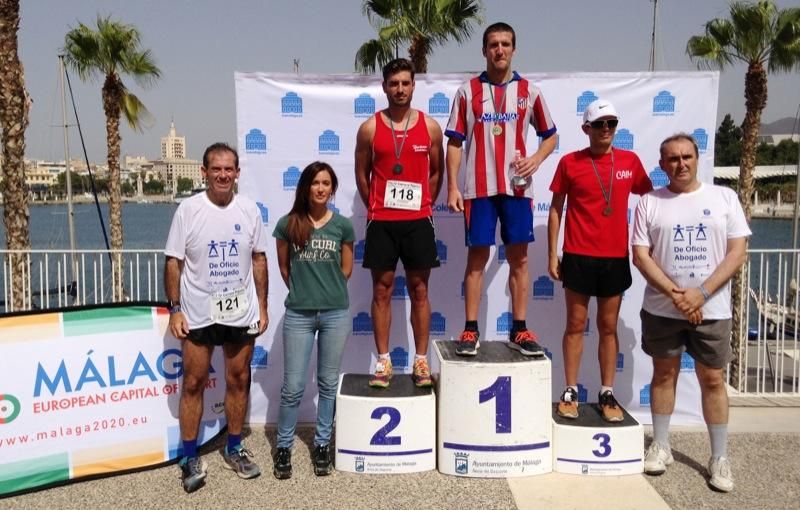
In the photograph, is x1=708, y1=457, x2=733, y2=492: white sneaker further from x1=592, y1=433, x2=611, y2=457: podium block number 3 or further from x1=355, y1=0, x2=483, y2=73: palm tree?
x1=355, y1=0, x2=483, y2=73: palm tree

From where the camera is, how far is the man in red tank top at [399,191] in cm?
340

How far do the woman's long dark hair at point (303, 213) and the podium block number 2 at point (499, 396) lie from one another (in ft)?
4.10

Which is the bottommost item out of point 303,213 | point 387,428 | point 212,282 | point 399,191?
point 387,428

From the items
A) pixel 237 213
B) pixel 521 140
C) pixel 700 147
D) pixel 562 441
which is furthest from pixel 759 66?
pixel 237 213

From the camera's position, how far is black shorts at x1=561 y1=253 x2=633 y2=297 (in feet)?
10.9

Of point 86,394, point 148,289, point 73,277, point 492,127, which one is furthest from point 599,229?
point 73,277

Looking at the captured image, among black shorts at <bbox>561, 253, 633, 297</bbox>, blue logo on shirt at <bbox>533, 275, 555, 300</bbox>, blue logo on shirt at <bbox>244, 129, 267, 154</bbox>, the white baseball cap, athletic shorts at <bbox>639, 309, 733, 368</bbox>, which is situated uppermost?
the white baseball cap

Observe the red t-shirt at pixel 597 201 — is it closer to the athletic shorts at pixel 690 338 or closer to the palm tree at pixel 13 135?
the athletic shorts at pixel 690 338

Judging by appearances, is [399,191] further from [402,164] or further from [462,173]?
[462,173]

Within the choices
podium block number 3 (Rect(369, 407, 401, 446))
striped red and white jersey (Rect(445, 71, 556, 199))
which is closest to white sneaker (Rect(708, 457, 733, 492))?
podium block number 3 (Rect(369, 407, 401, 446))

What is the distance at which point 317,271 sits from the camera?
317cm

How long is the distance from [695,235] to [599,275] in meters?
0.54

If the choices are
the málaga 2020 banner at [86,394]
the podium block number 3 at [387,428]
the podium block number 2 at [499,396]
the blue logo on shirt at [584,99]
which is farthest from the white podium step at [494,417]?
the blue logo on shirt at [584,99]

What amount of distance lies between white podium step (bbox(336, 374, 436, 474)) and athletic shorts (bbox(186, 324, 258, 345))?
2.08ft
